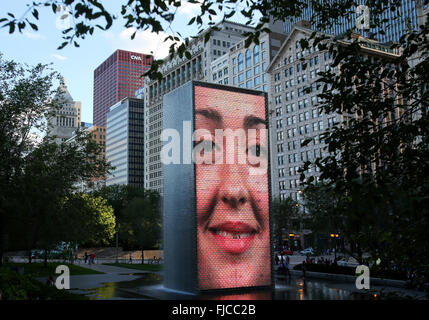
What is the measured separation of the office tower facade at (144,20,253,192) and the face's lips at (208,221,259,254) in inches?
4148

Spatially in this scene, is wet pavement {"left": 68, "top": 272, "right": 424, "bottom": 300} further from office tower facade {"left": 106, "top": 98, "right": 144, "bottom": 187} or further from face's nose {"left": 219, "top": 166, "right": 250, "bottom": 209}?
office tower facade {"left": 106, "top": 98, "right": 144, "bottom": 187}

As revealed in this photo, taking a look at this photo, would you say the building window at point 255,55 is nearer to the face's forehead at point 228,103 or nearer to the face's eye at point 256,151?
the face's forehead at point 228,103

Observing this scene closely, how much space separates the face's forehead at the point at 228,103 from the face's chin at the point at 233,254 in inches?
277

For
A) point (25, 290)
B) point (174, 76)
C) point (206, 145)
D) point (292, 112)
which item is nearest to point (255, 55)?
point (292, 112)

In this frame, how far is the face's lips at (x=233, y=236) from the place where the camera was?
27.1 metres

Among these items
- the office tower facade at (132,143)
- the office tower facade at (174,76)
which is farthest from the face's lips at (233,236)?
the office tower facade at (132,143)

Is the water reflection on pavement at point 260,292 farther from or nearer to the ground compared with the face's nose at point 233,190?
nearer to the ground

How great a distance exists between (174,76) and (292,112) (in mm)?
60912

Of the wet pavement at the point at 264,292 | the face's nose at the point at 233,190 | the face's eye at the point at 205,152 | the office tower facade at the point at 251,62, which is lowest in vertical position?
the wet pavement at the point at 264,292

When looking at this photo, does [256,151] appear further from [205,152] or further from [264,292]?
[264,292]

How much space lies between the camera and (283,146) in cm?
10781

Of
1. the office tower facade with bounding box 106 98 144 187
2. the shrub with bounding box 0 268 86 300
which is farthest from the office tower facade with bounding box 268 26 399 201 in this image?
the office tower facade with bounding box 106 98 144 187

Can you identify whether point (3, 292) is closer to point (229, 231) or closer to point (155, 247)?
point (229, 231)

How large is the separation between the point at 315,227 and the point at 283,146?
70511mm
